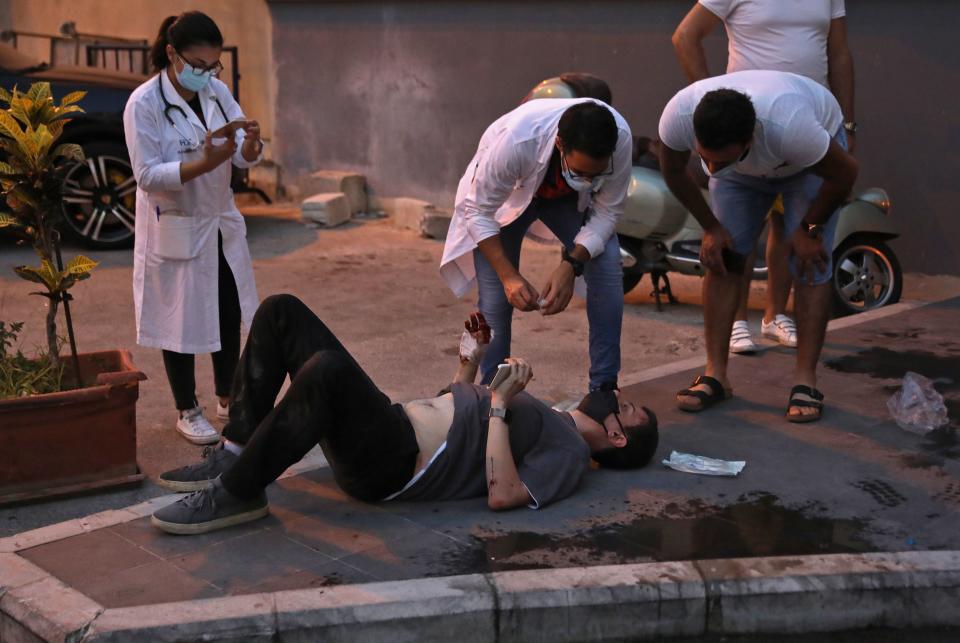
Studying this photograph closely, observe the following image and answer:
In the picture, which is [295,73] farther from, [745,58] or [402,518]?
[402,518]

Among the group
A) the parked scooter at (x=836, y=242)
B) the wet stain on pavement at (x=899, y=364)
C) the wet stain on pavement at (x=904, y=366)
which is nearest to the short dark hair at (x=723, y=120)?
the wet stain on pavement at (x=904, y=366)

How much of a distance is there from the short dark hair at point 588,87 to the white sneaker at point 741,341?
1610 millimetres

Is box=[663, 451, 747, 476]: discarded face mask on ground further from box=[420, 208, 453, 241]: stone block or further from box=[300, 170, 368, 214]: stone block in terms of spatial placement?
box=[300, 170, 368, 214]: stone block

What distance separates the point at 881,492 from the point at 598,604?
1497mm

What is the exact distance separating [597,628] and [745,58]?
3560mm

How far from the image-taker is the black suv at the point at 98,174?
31.8ft

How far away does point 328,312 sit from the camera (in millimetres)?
8109

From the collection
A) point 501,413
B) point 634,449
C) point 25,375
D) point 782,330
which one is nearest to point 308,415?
point 501,413

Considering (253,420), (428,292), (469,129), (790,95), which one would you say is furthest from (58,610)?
(469,129)

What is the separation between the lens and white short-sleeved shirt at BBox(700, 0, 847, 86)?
242 inches

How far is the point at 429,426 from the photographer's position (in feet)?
14.0

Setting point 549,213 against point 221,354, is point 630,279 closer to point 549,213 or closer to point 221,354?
point 549,213

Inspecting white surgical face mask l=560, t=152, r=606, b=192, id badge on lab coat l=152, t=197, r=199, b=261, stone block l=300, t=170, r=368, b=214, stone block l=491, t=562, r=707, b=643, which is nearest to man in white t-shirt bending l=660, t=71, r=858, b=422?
white surgical face mask l=560, t=152, r=606, b=192

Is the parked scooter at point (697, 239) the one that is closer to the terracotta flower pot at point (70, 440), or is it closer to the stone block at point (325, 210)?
the stone block at point (325, 210)
